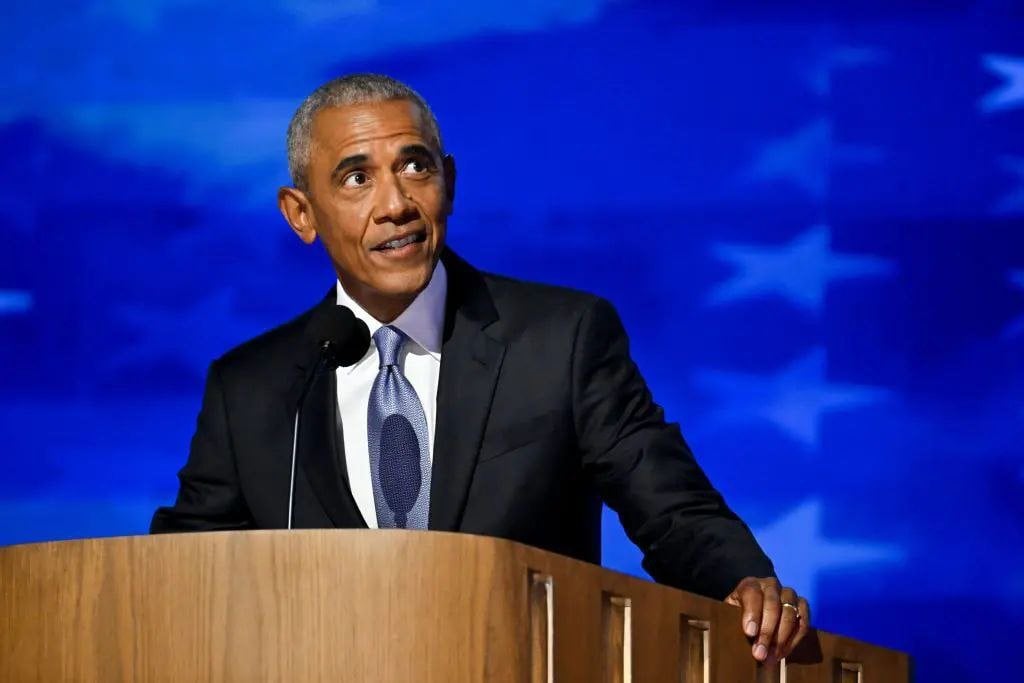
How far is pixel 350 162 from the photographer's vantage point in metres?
2.60

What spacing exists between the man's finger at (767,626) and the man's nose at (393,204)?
821 mm

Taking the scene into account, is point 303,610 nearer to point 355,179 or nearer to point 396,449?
point 396,449

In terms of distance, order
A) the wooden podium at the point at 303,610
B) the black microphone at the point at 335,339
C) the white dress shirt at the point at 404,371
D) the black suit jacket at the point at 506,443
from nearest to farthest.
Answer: the wooden podium at the point at 303,610
the black microphone at the point at 335,339
the black suit jacket at the point at 506,443
the white dress shirt at the point at 404,371

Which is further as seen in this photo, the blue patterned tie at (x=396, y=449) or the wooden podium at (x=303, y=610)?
the blue patterned tie at (x=396, y=449)

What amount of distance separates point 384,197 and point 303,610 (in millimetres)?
1018

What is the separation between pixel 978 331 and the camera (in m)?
3.10

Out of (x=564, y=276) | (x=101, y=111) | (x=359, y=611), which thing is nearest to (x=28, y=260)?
(x=101, y=111)

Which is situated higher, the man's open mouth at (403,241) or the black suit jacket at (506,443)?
the man's open mouth at (403,241)

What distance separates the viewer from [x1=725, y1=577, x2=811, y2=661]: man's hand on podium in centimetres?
200

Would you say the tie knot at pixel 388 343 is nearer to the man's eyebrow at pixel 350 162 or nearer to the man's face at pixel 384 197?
the man's face at pixel 384 197

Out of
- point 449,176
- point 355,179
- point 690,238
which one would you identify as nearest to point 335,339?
point 355,179

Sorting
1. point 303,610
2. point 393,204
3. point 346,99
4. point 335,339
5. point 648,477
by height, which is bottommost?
point 303,610

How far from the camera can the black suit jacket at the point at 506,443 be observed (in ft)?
7.91

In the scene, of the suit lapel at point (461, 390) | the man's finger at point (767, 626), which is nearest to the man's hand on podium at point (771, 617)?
the man's finger at point (767, 626)
